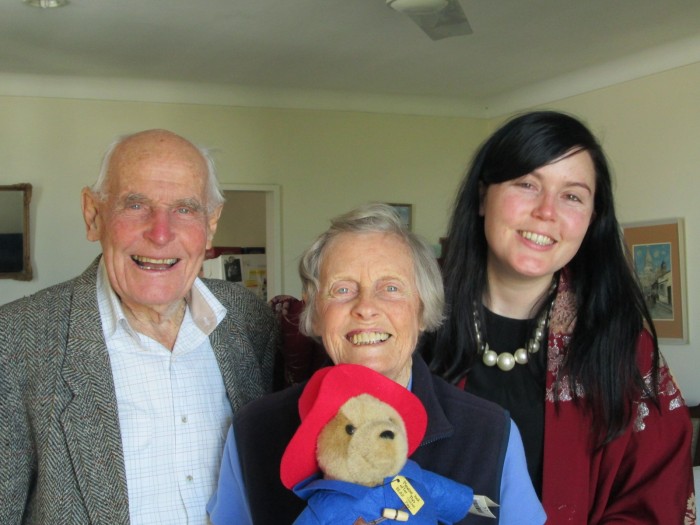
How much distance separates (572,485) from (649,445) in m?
0.17

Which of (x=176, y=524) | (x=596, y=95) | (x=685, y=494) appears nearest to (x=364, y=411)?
(x=176, y=524)

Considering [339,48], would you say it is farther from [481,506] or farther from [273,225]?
[481,506]

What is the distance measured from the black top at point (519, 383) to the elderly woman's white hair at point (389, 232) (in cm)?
26

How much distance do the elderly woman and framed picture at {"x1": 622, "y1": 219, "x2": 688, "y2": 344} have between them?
296 centimetres

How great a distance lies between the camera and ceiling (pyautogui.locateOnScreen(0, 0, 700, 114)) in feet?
11.7

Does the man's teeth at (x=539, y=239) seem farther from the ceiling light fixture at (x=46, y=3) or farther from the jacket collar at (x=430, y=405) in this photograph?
the ceiling light fixture at (x=46, y=3)

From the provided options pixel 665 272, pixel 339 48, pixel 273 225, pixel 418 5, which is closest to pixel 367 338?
pixel 418 5

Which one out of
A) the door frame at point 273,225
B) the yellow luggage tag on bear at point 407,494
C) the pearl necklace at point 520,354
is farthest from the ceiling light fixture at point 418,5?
the door frame at point 273,225

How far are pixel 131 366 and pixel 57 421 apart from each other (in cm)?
18

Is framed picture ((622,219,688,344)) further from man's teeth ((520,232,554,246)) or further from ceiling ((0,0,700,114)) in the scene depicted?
man's teeth ((520,232,554,246))

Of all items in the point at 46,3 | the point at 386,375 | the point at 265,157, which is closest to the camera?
the point at 386,375

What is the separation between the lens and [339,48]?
13.7ft

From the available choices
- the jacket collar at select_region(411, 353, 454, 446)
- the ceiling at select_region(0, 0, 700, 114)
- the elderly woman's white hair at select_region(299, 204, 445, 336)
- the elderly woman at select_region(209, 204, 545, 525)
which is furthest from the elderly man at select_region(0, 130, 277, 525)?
the ceiling at select_region(0, 0, 700, 114)

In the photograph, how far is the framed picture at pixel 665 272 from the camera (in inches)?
160
